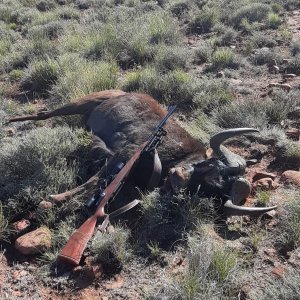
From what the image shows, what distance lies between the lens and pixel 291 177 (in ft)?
17.8

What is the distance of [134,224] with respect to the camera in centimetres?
476

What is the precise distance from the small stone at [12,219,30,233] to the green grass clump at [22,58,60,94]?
12.9ft

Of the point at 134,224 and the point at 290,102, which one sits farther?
the point at 290,102

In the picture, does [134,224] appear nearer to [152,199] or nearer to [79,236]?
[152,199]

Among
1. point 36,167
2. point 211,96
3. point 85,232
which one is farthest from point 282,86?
point 85,232

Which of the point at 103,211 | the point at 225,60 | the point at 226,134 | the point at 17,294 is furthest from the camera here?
the point at 225,60

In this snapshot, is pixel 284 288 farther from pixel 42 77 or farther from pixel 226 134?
pixel 42 77

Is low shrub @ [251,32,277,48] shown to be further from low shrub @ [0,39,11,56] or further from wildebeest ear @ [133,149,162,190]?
wildebeest ear @ [133,149,162,190]

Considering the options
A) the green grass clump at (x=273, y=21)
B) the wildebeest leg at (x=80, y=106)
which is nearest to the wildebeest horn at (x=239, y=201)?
the wildebeest leg at (x=80, y=106)

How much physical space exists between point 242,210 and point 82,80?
14.2 ft

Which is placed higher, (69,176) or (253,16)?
(69,176)

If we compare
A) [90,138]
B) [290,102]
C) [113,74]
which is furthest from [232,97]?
[90,138]

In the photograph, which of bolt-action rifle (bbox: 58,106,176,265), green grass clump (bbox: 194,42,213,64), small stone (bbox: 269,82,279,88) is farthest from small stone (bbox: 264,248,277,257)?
green grass clump (bbox: 194,42,213,64)

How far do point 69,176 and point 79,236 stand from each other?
1308mm
